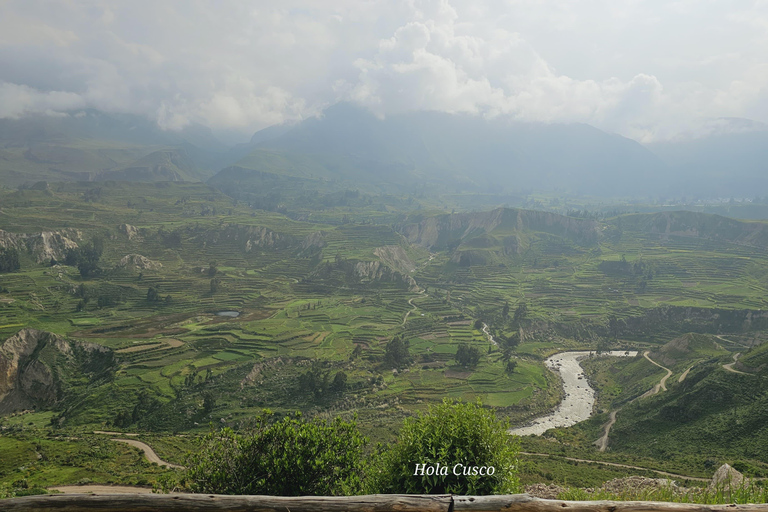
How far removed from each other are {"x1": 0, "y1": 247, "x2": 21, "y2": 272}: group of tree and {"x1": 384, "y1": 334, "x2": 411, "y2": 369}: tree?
163 metres

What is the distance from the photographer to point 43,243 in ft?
575

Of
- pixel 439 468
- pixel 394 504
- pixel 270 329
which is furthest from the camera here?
pixel 270 329

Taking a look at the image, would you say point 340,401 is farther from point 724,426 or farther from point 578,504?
point 578,504

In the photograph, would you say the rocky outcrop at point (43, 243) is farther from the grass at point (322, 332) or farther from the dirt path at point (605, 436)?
the dirt path at point (605, 436)

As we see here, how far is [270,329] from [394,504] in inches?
5065

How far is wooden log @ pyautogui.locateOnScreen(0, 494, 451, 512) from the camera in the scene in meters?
10.3

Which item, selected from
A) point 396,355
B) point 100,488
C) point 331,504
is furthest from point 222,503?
point 396,355

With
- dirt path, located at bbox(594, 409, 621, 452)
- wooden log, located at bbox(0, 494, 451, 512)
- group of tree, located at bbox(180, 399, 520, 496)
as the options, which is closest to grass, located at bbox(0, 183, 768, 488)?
dirt path, located at bbox(594, 409, 621, 452)

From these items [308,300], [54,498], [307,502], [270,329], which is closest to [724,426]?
[307,502]

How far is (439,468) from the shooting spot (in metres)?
19.9

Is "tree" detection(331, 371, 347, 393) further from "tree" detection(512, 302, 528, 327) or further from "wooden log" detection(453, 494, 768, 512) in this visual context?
"wooden log" detection(453, 494, 768, 512)

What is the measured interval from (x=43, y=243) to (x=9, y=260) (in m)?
20.0

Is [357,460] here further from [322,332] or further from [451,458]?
[322,332]

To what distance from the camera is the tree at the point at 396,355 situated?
381 ft
